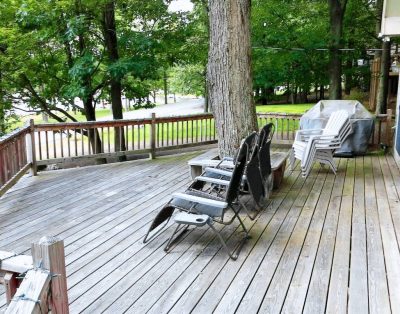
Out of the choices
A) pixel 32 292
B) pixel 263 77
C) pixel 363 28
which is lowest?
pixel 32 292

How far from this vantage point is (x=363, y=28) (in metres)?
12.3

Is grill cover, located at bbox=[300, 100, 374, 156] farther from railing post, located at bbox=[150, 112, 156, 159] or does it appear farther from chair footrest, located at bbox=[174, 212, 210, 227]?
chair footrest, located at bbox=[174, 212, 210, 227]

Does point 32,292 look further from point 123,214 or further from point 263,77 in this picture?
point 263,77

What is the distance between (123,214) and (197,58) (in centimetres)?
639

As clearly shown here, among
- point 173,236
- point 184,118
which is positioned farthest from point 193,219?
point 184,118

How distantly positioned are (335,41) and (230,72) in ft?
18.7

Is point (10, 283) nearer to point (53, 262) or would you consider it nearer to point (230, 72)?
point (53, 262)

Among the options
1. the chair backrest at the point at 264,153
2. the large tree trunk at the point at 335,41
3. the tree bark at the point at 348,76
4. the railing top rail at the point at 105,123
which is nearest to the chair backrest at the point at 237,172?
the chair backrest at the point at 264,153

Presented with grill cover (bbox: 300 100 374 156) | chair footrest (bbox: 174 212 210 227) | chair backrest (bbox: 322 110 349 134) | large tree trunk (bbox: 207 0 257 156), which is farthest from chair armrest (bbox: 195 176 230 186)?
grill cover (bbox: 300 100 374 156)

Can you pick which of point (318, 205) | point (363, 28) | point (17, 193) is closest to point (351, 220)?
point (318, 205)

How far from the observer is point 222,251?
3.51 m

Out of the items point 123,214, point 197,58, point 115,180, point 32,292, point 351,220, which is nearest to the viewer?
point 32,292

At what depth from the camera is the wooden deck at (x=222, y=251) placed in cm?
270

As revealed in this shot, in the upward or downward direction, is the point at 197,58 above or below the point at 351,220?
above
